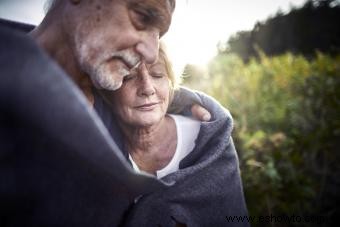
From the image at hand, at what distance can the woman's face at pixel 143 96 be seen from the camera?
1522 mm

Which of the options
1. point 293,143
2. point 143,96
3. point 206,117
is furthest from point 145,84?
point 293,143

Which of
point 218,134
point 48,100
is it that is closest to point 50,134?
point 48,100

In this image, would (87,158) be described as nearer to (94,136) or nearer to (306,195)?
(94,136)

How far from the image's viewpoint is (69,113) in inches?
28.6

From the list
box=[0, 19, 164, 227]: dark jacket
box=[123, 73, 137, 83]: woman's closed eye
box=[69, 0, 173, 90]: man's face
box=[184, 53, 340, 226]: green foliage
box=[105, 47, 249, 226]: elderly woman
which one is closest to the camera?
box=[0, 19, 164, 227]: dark jacket

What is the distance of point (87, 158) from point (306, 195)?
2.84 metres

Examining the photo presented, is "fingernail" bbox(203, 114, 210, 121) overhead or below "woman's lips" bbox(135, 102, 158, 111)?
below

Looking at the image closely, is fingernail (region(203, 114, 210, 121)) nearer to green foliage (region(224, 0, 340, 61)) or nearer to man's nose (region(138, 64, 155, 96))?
man's nose (region(138, 64, 155, 96))

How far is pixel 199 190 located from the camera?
146cm

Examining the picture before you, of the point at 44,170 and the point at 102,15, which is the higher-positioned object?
the point at 102,15

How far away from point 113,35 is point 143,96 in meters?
0.46

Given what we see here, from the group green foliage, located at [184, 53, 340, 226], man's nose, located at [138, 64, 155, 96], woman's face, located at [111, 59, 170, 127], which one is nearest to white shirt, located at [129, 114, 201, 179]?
woman's face, located at [111, 59, 170, 127]

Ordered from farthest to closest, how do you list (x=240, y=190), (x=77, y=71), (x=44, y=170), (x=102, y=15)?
1. (x=240, y=190)
2. (x=77, y=71)
3. (x=102, y=15)
4. (x=44, y=170)

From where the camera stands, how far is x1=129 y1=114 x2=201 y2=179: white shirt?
1630mm
